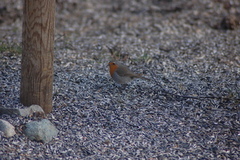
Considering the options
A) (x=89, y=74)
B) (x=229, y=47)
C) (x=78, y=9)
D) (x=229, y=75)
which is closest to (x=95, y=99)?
(x=89, y=74)

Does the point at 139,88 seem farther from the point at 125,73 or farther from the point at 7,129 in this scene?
the point at 7,129

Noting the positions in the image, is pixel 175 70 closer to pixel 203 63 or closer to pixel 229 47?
pixel 203 63

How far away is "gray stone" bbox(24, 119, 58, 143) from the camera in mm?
3486

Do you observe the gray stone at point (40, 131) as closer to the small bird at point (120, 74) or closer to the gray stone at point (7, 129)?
the gray stone at point (7, 129)

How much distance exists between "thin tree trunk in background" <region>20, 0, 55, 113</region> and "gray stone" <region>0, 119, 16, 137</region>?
425mm

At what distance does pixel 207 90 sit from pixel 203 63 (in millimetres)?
1207

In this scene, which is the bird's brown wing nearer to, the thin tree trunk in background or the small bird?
the small bird

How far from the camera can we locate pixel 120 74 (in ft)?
16.0

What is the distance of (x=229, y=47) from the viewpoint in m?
6.76

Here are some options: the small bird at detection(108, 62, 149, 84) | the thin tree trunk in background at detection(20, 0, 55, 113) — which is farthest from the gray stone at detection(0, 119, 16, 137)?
the small bird at detection(108, 62, 149, 84)

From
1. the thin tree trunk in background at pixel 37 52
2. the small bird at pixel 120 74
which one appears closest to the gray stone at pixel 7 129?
the thin tree trunk in background at pixel 37 52

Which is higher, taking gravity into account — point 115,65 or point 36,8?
point 36,8

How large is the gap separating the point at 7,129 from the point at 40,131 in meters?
0.32

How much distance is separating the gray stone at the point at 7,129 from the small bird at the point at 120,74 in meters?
1.76
